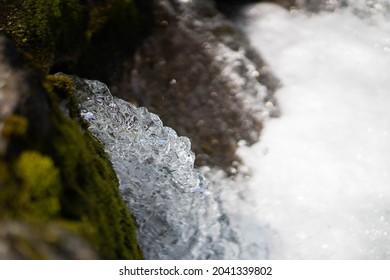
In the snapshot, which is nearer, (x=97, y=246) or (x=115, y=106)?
(x=97, y=246)

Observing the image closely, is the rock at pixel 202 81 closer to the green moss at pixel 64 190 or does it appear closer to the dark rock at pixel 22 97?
the green moss at pixel 64 190

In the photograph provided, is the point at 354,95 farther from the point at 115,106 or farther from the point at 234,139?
the point at 115,106

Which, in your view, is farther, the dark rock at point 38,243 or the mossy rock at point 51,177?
the mossy rock at point 51,177

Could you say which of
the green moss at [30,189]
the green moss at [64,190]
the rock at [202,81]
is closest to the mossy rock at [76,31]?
the rock at [202,81]

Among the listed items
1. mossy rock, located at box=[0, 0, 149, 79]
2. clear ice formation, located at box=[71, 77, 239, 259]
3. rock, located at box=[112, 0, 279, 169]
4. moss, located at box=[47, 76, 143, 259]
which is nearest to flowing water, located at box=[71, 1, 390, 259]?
clear ice formation, located at box=[71, 77, 239, 259]
